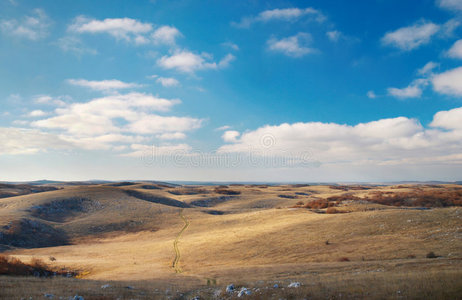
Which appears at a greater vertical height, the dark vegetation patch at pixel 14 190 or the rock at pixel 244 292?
the rock at pixel 244 292

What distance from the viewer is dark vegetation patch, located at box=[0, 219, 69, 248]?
52594 millimetres

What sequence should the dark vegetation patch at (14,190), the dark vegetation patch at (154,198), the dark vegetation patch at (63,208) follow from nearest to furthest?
the dark vegetation patch at (63,208)
the dark vegetation patch at (154,198)
the dark vegetation patch at (14,190)

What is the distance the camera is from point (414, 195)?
83.1 metres

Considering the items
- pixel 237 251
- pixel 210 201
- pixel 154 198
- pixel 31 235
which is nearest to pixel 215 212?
pixel 210 201

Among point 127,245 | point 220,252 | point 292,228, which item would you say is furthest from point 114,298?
point 127,245

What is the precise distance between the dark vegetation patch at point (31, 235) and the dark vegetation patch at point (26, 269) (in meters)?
24.4

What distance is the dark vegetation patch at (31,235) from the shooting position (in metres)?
52.6

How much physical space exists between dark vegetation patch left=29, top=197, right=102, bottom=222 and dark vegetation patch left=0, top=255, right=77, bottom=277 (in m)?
44.7

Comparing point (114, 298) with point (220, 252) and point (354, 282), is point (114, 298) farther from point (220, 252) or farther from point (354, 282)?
point (220, 252)

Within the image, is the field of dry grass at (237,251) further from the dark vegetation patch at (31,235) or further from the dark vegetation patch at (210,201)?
the dark vegetation patch at (210,201)

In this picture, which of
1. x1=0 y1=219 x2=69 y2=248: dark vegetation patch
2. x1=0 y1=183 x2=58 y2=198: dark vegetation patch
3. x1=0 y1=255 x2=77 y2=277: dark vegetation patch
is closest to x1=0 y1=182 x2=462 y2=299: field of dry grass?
x1=0 y1=219 x2=69 y2=248: dark vegetation patch

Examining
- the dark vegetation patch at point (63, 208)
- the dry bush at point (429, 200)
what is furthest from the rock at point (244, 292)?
the dry bush at point (429, 200)

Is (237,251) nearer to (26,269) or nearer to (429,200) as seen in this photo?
(26,269)

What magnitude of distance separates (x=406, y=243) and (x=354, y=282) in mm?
18109
